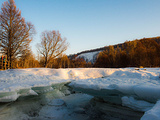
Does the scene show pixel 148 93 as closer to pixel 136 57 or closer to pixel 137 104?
pixel 137 104

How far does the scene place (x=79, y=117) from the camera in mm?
3229

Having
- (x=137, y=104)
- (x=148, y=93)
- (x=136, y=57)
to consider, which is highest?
(x=136, y=57)

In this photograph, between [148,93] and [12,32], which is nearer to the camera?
[148,93]

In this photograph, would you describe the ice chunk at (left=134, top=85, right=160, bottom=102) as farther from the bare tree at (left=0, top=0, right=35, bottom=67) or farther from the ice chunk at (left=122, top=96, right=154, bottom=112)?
the bare tree at (left=0, top=0, right=35, bottom=67)

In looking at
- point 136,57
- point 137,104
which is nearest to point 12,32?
point 137,104

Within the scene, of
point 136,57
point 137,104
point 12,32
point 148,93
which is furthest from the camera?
point 136,57

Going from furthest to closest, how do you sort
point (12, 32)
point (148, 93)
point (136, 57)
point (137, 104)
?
point (136, 57) → point (12, 32) → point (137, 104) → point (148, 93)

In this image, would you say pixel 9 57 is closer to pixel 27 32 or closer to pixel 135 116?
pixel 27 32

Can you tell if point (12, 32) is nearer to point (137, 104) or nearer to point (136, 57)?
point (137, 104)

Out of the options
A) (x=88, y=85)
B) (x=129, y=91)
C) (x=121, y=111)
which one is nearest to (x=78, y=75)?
(x=88, y=85)

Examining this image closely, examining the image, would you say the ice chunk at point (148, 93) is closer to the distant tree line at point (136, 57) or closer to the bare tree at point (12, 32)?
the bare tree at point (12, 32)

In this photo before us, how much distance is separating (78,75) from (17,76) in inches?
138

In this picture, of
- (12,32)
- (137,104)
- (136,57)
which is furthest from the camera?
(136,57)

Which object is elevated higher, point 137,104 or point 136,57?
point 136,57
